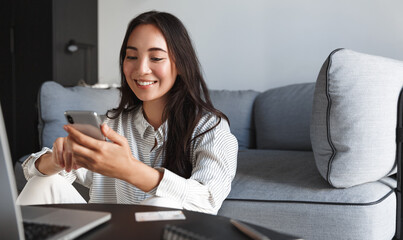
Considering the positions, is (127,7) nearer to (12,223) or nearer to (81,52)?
(81,52)

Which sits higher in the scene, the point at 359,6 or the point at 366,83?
the point at 359,6

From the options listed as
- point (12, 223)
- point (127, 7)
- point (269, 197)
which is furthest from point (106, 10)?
point (12, 223)

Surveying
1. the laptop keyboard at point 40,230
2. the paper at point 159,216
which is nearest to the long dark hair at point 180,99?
the paper at point 159,216

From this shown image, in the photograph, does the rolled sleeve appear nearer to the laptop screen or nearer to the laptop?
the laptop

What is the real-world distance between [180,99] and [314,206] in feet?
1.76

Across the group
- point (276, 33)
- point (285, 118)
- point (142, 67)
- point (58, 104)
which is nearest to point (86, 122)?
point (142, 67)

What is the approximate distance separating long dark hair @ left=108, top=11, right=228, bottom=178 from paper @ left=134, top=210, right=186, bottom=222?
0.51m

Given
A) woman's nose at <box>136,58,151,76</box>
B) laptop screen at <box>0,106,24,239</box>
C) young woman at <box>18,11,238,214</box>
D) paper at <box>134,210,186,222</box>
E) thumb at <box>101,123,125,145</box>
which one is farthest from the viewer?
woman's nose at <box>136,58,151,76</box>

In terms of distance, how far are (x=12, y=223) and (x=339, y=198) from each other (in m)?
1.07

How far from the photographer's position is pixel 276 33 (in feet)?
8.93

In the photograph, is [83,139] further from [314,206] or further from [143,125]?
[314,206]

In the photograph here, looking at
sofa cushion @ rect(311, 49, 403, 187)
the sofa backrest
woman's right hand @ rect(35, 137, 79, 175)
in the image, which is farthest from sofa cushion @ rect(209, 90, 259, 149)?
woman's right hand @ rect(35, 137, 79, 175)

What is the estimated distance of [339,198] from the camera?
1.40 meters

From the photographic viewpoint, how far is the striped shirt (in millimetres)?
1062
